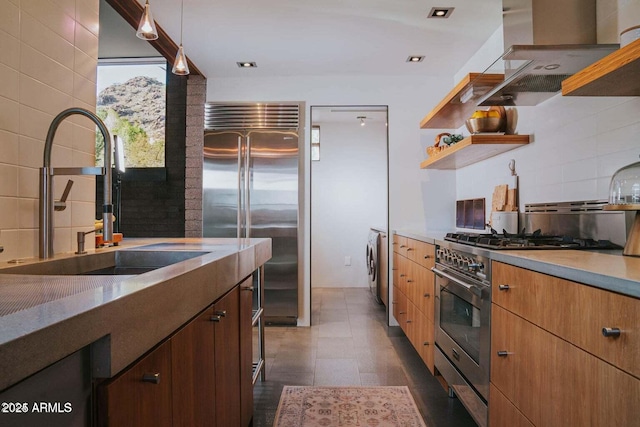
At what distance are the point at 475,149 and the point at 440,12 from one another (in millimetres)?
964

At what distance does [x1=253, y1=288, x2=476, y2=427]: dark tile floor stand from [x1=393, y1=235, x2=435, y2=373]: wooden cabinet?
167mm

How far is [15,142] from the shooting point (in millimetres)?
1360

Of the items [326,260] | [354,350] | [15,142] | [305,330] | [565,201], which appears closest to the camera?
[15,142]

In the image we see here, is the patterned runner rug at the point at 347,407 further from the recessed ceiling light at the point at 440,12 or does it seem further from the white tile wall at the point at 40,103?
the recessed ceiling light at the point at 440,12

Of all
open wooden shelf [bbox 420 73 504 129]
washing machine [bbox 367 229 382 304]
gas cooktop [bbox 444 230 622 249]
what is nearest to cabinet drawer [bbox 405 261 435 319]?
gas cooktop [bbox 444 230 622 249]

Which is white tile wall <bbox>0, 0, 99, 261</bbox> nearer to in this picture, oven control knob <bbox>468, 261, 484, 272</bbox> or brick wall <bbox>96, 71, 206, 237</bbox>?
oven control knob <bbox>468, 261, 484, 272</bbox>

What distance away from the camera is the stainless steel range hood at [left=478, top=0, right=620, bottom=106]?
1743mm

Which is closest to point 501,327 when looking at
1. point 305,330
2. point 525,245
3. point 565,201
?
point 525,245

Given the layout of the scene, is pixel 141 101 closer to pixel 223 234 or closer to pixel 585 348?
pixel 223 234

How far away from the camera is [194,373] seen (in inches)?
45.4

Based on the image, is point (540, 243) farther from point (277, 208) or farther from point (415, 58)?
point (277, 208)

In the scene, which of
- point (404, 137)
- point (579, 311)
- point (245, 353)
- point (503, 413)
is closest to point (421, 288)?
point (503, 413)

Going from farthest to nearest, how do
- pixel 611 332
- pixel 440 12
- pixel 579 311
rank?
pixel 440 12 → pixel 579 311 → pixel 611 332

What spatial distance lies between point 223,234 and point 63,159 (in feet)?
8.07
